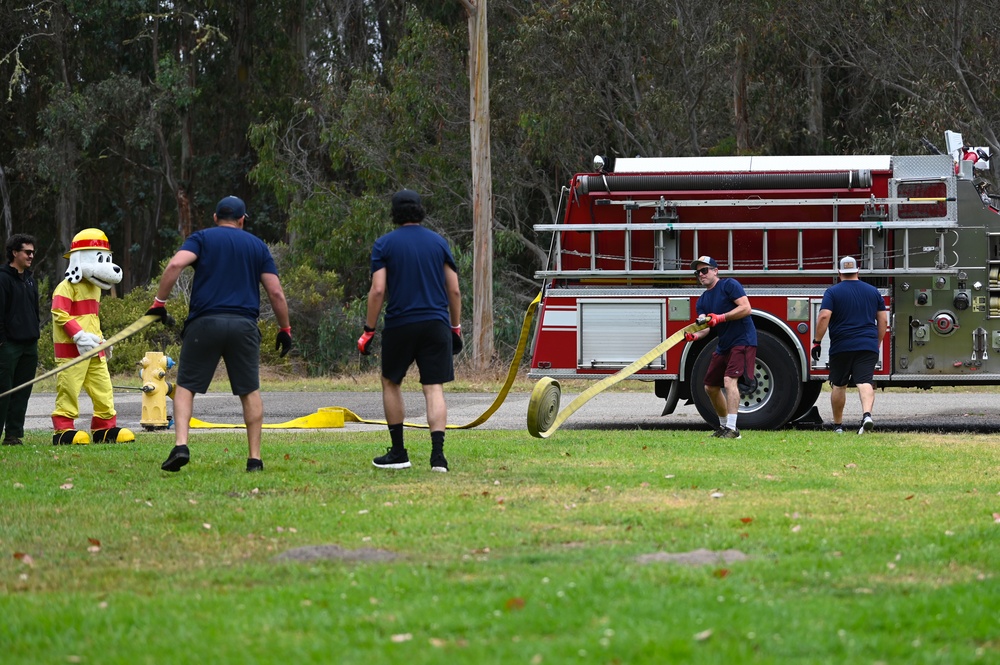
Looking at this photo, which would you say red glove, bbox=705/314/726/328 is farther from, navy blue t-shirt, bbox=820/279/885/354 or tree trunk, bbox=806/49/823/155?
tree trunk, bbox=806/49/823/155

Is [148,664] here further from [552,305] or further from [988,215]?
[988,215]

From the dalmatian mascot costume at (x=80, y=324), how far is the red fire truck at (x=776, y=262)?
429 centimetres

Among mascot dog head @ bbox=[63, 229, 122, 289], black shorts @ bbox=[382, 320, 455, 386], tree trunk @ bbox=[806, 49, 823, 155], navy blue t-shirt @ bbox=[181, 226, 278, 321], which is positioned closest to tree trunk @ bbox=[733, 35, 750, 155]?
tree trunk @ bbox=[806, 49, 823, 155]

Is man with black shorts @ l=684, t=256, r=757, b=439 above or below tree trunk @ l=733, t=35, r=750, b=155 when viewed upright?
below

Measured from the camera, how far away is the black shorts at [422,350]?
9180 mm

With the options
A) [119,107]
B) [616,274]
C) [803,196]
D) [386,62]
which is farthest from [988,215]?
[119,107]

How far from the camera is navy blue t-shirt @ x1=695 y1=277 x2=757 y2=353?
1223 centimetres

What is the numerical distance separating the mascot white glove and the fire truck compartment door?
4.81 meters

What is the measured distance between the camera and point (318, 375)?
86.0 ft

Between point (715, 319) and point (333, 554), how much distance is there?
6.64m

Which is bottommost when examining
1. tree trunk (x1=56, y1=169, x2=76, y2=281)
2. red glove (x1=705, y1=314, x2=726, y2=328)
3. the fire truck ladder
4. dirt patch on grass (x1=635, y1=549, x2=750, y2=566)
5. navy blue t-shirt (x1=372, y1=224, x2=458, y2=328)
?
dirt patch on grass (x1=635, y1=549, x2=750, y2=566)

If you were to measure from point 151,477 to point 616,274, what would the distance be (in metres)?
6.18

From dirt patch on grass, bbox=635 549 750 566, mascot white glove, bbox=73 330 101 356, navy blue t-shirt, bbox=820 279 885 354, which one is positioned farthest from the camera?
navy blue t-shirt, bbox=820 279 885 354

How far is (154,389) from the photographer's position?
13.5 metres
